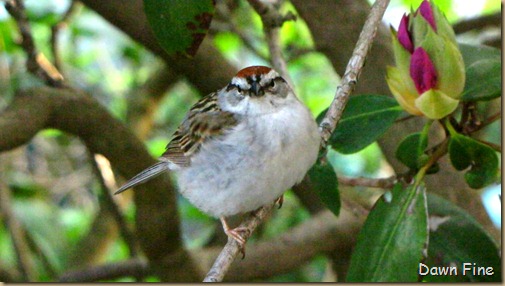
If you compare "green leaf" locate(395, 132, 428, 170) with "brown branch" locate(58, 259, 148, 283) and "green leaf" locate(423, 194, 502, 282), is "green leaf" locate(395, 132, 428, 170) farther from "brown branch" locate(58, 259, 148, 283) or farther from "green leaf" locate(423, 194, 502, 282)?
"brown branch" locate(58, 259, 148, 283)

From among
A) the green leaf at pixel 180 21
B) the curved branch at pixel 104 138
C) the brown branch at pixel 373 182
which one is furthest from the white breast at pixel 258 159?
the curved branch at pixel 104 138

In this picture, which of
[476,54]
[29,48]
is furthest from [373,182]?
[29,48]

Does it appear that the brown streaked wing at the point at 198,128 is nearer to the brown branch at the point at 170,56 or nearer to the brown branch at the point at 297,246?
the brown branch at the point at 170,56

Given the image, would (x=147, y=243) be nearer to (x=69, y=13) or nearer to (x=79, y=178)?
(x=69, y=13)

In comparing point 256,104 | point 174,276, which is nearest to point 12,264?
point 174,276

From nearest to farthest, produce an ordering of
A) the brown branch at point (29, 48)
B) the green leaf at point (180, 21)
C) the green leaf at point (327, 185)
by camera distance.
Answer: the green leaf at point (180, 21), the green leaf at point (327, 185), the brown branch at point (29, 48)

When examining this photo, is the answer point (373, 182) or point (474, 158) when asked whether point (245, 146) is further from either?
point (474, 158)
